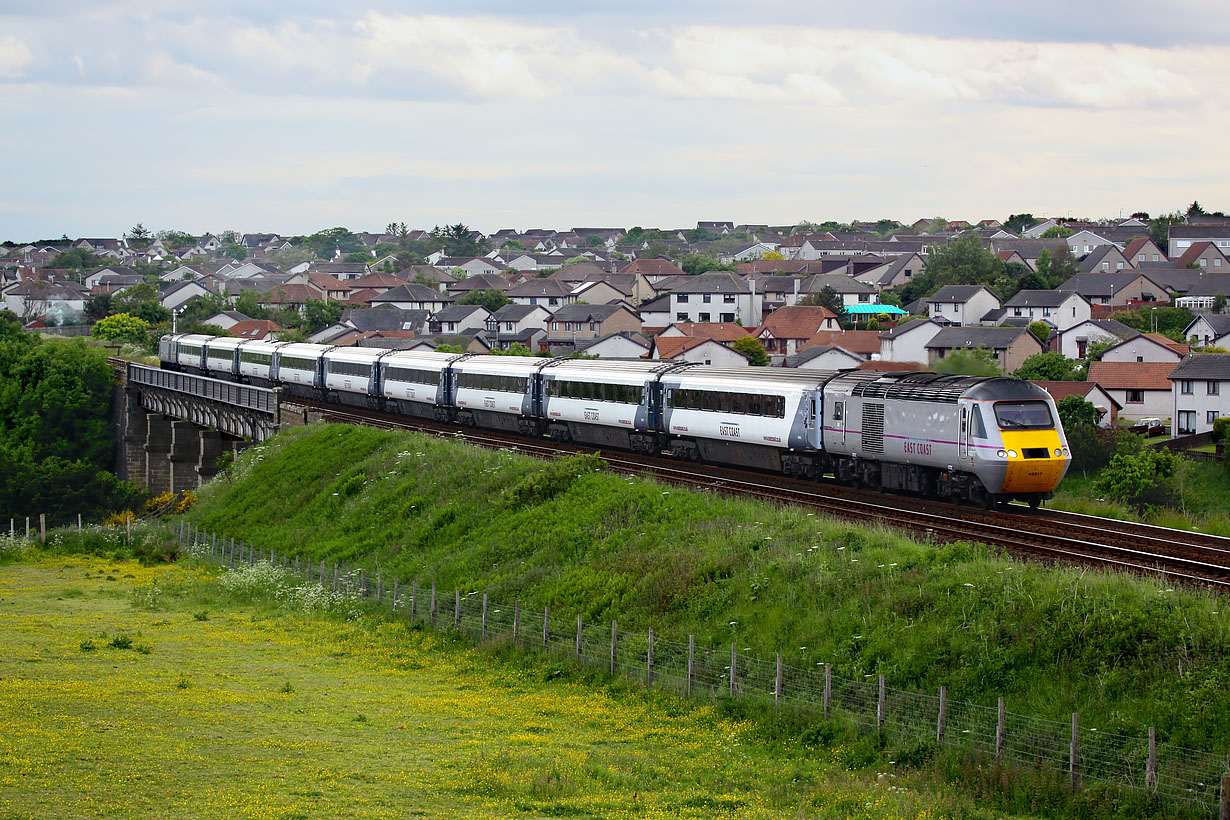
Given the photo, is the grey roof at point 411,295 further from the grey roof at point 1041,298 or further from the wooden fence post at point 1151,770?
the wooden fence post at point 1151,770

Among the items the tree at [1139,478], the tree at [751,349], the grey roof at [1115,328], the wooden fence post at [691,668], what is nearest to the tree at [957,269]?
the grey roof at [1115,328]

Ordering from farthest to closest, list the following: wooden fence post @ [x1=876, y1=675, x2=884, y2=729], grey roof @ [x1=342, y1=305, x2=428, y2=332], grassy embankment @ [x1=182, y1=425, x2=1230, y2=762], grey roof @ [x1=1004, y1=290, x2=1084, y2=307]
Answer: grey roof @ [x1=342, y1=305, x2=428, y2=332] → grey roof @ [x1=1004, y1=290, x2=1084, y2=307] → wooden fence post @ [x1=876, y1=675, x2=884, y2=729] → grassy embankment @ [x1=182, y1=425, x2=1230, y2=762]

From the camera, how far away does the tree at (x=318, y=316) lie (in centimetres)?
12988

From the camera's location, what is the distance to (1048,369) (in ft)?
260

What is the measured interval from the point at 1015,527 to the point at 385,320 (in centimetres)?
10580

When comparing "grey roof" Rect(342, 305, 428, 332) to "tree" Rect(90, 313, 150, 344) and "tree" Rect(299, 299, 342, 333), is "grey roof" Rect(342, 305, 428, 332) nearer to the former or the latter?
"tree" Rect(299, 299, 342, 333)

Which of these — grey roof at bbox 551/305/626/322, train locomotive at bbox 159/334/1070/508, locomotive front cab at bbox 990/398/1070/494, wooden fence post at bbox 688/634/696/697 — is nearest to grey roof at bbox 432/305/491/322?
grey roof at bbox 551/305/626/322

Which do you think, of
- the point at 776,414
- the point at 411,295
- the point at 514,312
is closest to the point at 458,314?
the point at 514,312

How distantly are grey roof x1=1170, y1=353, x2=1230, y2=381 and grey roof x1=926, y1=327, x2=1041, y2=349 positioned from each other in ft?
59.3

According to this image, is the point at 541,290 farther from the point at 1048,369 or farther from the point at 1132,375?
the point at 1132,375

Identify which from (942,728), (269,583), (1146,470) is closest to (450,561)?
(269,583)

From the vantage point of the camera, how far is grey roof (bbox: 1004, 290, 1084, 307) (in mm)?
110500

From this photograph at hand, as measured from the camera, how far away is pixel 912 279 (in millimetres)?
139375

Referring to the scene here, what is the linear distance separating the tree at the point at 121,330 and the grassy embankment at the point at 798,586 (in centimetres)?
A: 8849
